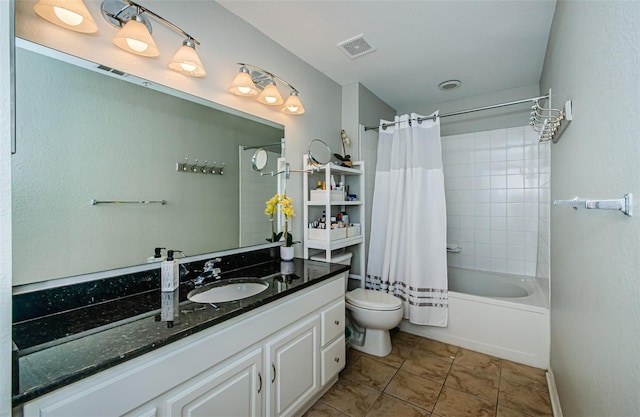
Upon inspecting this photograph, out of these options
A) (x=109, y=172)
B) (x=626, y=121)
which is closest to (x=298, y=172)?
(x=109, y=172)

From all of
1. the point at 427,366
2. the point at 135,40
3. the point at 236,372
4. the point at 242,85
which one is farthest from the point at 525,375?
the point at 135,40

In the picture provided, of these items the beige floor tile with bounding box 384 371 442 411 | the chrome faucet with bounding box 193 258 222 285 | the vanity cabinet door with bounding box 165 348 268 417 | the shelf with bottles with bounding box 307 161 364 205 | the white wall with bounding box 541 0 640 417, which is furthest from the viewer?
the shelf with bottles with bounding box 307 161 364 205

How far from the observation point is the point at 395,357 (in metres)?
2.24

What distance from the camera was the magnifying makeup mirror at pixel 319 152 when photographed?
7.52ft

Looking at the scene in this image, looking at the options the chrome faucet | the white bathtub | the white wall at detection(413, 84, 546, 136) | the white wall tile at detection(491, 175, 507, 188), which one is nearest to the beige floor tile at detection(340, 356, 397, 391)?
the white bathtub

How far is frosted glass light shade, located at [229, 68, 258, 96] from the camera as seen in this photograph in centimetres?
169

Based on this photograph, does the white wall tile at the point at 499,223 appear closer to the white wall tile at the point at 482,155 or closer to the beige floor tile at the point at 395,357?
the white wall tile at the point at 482,155

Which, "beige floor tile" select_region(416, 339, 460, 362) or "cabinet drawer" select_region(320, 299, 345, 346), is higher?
"cabinet drawer" select_region(320, 299, 345, 346)

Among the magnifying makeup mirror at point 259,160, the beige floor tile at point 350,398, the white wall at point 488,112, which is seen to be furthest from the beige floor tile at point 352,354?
the white wall at point 488,112

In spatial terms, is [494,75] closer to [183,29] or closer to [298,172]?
[298,172]

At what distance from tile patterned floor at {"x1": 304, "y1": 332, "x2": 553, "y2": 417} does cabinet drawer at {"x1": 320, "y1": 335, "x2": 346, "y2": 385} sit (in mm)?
153

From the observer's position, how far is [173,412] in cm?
93

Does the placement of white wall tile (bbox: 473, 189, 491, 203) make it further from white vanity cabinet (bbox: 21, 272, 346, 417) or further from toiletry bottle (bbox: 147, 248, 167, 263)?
toiletry bottle (bbox: 147, 248, 167, 263)

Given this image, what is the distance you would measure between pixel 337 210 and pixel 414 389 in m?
1.55
